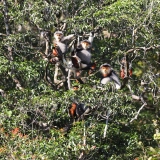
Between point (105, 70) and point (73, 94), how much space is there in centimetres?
126

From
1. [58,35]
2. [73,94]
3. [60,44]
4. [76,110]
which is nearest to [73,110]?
[76,110]

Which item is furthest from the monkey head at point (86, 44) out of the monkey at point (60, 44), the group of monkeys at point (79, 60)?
the monkey at point (60, 44)

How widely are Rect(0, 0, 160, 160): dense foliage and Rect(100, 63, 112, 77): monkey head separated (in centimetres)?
23

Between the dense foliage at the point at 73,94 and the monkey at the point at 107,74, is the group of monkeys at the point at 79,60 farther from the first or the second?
the dense foliage at the point at 73,94

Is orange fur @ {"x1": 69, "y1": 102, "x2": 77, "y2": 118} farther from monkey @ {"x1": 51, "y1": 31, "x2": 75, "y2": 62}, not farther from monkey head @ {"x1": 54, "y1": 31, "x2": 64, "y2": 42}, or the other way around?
monkey head @ {"x1": 54, "y1": 31, "x2": 64, "y2": 42}

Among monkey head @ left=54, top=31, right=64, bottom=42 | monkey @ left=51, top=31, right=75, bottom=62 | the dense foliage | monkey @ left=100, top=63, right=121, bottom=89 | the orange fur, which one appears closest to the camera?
the dense foliage

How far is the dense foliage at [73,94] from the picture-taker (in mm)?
6738

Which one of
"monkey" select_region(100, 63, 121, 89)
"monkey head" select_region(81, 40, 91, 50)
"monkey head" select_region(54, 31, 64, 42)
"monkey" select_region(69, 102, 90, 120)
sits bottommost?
"monkey" select_region(69, 102, 90, 120)

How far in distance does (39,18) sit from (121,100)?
1840 millimetres

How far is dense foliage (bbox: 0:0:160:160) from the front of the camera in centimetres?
674

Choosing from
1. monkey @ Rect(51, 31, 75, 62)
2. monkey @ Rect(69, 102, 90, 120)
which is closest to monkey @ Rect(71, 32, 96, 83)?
monkey @ Rect(51, 31, 75, 62)

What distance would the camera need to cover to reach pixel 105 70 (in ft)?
25.8

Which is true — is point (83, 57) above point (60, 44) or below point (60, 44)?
below

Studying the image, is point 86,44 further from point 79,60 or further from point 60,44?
point 60,44
